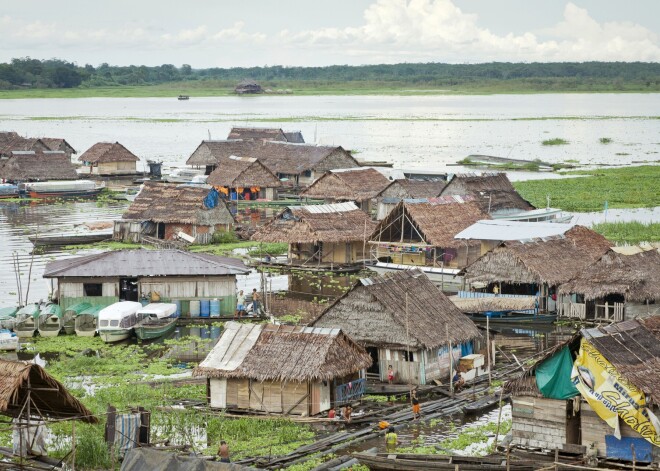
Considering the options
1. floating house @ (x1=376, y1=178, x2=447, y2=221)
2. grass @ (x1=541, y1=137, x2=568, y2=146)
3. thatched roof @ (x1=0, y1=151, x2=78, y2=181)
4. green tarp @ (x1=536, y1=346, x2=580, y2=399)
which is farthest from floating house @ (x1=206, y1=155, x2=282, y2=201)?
grass @ (x1=541, y1=137, x2=568, y2=146)

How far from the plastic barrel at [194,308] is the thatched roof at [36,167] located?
33.5 meters

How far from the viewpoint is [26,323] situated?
27.9 meters

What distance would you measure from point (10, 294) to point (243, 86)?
167304 millimetres

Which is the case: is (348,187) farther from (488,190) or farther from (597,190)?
(597,190)

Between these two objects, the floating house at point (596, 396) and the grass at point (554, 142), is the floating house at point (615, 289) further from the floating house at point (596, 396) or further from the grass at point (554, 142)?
the grass at point (554, 142)

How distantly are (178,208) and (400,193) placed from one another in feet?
33.3

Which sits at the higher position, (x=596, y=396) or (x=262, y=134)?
(x=262, y=134)

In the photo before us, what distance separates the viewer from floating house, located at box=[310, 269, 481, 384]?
2355cm

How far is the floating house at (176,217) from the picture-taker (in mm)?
42344

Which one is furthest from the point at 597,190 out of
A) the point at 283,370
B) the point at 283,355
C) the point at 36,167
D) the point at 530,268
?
the point at 283,370

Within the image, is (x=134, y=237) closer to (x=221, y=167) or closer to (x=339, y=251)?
(x=339, y=251)

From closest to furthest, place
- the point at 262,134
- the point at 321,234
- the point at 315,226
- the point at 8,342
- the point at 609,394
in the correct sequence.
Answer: the point at 609,394 < the point at 8,342 < the point at 321,234 < the point at 315,226 < the point at 262,134

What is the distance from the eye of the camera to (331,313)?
24.5m

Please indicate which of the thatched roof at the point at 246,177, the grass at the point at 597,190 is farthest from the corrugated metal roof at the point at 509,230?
the thatched roof at the point at 246,177
